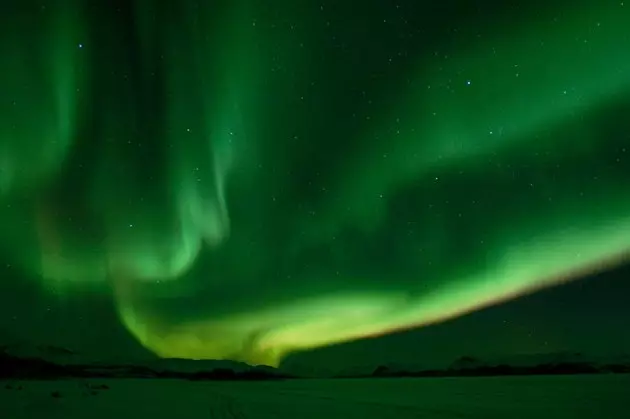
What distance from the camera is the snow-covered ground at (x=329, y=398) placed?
7027mm

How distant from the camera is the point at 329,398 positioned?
840 centimetres

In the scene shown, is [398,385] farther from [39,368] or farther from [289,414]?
[39,368]

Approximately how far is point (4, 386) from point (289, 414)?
4.07m

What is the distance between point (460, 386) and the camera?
962cm

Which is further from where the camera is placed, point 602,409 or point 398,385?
point 398,385

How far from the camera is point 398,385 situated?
9906 mm

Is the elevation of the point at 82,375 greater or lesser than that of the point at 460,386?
greater

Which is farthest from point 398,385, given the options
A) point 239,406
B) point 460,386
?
point 239,406

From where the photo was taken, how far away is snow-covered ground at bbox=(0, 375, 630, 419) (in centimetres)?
703

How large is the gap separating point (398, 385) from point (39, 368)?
17.0 ft

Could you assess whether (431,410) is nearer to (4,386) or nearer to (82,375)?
(82,375)

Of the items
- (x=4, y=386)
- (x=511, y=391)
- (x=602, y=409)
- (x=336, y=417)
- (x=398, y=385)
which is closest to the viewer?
(x=336, y=417)

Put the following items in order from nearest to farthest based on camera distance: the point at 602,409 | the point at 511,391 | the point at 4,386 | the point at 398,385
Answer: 1. the point at 602,409
2. the point at 4,386
3. the point at 511,391
4. the point at 398,385

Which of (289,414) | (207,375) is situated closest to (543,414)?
(289,414)
